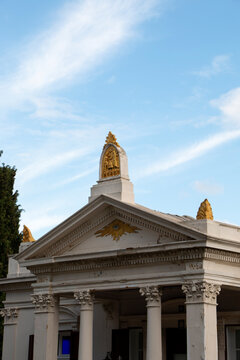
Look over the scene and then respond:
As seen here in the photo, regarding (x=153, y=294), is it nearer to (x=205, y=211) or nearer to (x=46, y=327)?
(x=205, y=211)

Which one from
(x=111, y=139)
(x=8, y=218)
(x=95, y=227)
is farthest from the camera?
(x=8, y=218)

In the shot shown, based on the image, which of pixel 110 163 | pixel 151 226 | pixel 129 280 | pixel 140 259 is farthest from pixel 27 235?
pixel 151 226

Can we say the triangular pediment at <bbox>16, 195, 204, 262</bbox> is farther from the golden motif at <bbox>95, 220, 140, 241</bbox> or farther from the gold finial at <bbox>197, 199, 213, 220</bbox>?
the gold finial at <bbox>197, 199, 213, 220</bbox>

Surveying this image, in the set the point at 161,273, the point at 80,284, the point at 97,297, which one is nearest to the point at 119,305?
the point at 97,297

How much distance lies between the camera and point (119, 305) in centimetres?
2850

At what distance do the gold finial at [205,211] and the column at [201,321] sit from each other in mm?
1999

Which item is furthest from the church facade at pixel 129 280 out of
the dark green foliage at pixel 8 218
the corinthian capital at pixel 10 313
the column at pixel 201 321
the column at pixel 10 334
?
the dark green foliage at pixel 8 218

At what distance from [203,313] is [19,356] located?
11.6 meters

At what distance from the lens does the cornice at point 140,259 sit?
72.2 feet

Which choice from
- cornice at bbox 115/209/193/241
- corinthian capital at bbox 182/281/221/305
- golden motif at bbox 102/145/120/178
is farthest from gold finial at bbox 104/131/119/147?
corinthian capital at bbox 182/281/221/305

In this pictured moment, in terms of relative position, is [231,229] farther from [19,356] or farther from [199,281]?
[19,356]

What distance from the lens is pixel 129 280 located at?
933 inches

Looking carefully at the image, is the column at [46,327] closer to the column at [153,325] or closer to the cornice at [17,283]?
the cornice at [17,283]

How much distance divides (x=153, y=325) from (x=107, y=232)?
3703 mm
